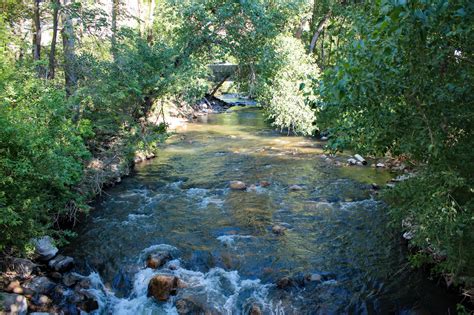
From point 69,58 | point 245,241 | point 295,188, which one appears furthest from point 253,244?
point 69,58

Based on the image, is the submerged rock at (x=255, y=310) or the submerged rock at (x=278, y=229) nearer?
the submerged rock at (x=255, y=310)

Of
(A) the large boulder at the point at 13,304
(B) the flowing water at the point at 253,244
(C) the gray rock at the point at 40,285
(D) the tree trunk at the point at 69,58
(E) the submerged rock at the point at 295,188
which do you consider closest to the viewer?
(A) the large boulder at the point at 13,304

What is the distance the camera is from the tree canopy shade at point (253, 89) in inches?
164

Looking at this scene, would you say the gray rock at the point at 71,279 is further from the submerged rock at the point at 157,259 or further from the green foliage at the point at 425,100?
the green foliage at the point at 425,100

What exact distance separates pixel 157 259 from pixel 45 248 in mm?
2393

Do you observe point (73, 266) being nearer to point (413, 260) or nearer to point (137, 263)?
point (137, 263)

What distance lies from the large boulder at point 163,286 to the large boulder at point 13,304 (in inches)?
83.7

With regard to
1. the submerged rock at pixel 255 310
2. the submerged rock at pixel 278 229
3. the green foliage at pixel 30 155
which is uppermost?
the green foliage at pixel 30 155

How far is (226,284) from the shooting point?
25.1 ft

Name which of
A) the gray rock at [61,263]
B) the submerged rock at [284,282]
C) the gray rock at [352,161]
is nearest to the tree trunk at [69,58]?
the gray rock at [61,263]

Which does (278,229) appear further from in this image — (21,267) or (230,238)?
(21,267)

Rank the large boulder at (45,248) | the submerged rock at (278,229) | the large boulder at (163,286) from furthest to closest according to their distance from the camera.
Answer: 1. the submerged rock at (278,229)
2. the large boulder at (45,248)
3. the large boulder at (163,286)

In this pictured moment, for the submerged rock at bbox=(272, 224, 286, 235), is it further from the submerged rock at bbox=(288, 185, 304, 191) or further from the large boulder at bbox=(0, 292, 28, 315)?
the large boulder at bbox=(0, 292, 28, 315)

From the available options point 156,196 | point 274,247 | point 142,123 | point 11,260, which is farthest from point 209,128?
point 11,260
